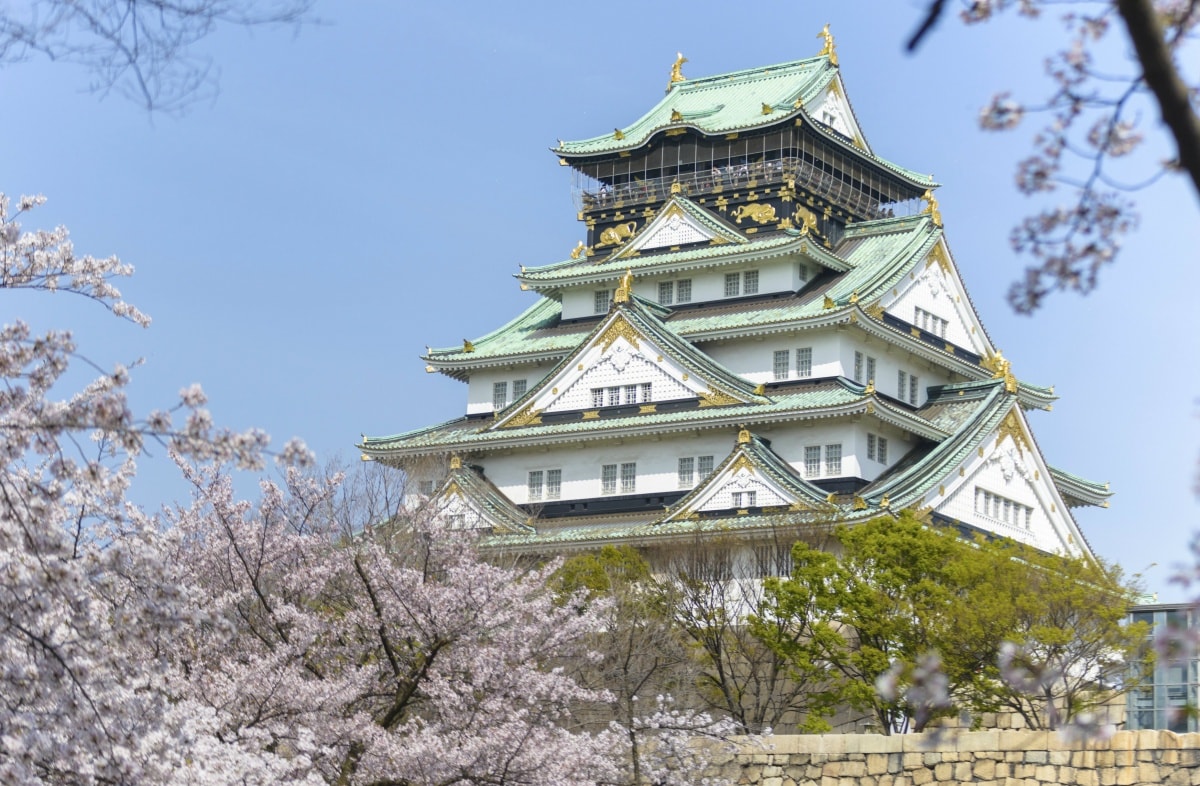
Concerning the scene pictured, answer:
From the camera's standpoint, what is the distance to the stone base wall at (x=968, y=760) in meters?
27.5

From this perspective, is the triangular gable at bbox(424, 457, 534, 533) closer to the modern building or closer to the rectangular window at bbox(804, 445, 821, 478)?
the rectangular window at bbox(804, 445, 821, 478)

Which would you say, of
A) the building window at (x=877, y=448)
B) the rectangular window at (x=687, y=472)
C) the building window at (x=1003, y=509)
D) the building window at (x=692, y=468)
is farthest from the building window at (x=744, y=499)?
the building window at (x=1003, y=509)

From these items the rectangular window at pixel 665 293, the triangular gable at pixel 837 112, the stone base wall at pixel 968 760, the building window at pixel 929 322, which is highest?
the triangular gable at pixel 837 112

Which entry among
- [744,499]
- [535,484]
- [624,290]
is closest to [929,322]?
[624,290]

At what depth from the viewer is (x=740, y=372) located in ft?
175

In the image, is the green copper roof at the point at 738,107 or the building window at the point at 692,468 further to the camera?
the green copper roof at the point at 738,107

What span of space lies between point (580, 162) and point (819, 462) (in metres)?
15.5

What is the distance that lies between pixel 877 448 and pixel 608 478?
7682 mm

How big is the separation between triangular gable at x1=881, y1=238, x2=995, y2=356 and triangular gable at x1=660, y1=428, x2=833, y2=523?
7743 millimetres

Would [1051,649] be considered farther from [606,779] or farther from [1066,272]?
[1066,272]

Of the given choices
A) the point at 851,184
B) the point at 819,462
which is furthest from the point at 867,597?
the point at 851,184

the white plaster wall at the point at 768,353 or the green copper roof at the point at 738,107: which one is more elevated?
the green copper roof at the point at 738,107

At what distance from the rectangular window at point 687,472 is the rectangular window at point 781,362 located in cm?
366

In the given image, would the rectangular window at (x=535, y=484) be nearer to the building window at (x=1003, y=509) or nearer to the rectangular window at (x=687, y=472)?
the rectangular window at (x=687, y=472)
